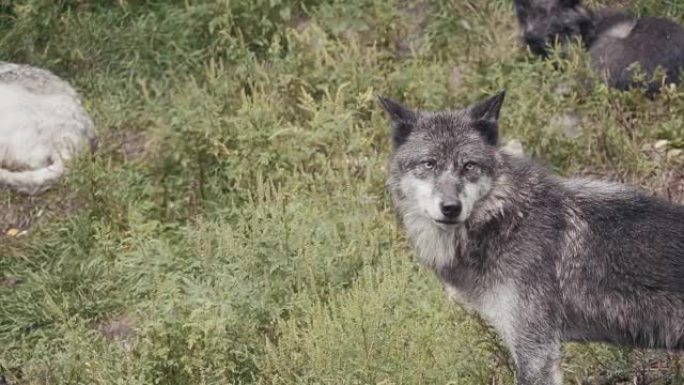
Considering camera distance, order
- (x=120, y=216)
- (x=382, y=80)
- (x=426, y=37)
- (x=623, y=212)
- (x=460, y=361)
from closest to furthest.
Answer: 1. (x=623, y=212)
2. (x=460, y=361)
3. (x=120, y=216)
4. (x=382, y=80)
5. (x=426, y=37)

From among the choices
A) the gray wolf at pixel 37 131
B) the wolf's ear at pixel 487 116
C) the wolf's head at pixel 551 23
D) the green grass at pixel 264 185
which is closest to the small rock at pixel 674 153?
the green grass at pixel 264 185

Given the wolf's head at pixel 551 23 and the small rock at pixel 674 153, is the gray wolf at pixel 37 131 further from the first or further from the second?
the small rock at pixel 674 153

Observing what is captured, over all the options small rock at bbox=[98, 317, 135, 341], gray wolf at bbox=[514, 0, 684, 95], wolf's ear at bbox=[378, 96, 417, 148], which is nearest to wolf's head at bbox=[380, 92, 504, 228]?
wolf's ear at bbox=[378, 96, 417, 148]

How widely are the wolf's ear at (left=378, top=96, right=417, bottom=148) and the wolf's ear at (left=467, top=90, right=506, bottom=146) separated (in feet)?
1.03

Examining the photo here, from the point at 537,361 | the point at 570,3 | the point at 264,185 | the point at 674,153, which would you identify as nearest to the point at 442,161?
the point at 537,361

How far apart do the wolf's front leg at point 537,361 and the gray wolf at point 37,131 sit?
4232 mm

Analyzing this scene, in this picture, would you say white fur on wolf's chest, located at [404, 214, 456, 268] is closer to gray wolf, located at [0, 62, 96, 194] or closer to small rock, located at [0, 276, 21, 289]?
small rock, located at [0, 276, 21, 289]

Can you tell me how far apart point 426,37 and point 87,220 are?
11.1 feet

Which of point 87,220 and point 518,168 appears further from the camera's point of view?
point 87,220

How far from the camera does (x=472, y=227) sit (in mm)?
5547

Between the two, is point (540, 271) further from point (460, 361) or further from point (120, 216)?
point (120, 216)

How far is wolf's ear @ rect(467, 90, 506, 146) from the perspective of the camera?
224 inches

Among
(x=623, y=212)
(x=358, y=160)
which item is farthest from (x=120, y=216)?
(x=623, y=212)

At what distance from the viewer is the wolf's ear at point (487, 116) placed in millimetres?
5680
